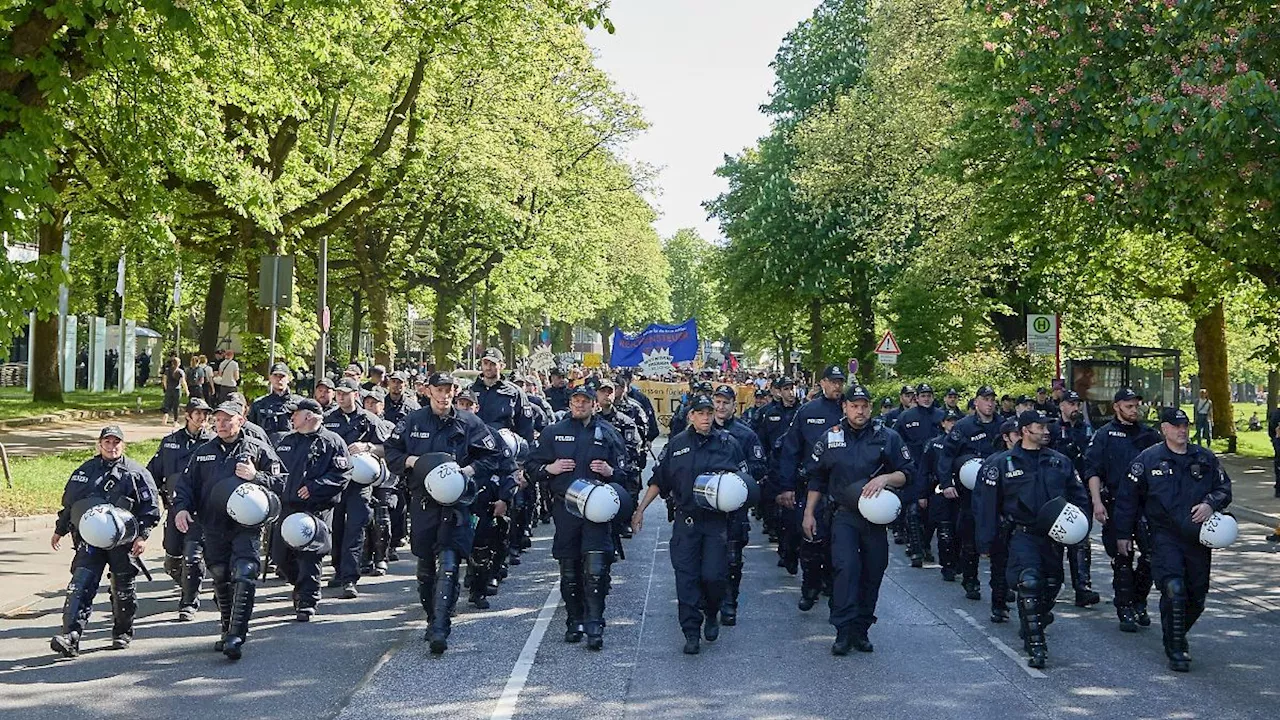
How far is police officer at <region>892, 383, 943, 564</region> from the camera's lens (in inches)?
560

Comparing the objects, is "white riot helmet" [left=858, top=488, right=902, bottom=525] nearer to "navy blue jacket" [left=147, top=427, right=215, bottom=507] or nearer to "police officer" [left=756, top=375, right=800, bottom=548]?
"police officer" [left=756, top=375, right=800, bottom=548]

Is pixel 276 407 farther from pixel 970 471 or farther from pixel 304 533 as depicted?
pixel 970 471

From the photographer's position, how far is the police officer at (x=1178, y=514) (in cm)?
899

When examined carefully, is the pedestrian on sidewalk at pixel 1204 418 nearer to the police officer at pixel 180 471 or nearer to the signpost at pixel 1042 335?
the signpost at pixel 1042 335

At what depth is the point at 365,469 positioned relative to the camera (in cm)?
1142

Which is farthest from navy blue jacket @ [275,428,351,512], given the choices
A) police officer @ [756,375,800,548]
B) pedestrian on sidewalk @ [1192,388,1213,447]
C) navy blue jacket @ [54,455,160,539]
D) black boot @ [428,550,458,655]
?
pedestrian on sidewalk @ [1192,388,1213,447]

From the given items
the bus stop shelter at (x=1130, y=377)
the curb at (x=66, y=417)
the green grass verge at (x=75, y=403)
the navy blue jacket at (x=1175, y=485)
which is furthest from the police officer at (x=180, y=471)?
the bus stop shelter at (x=1130, y=377)

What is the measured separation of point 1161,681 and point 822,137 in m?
34.6

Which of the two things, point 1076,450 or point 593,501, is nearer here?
point 593,501

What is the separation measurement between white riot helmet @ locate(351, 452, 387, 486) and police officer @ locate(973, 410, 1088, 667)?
5105 mm

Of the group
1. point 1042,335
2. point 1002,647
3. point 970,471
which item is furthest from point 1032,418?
point 1042,335

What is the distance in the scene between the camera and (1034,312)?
3738 cm

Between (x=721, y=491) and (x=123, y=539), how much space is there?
162 inches

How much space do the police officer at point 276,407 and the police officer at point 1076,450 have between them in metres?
7.46
